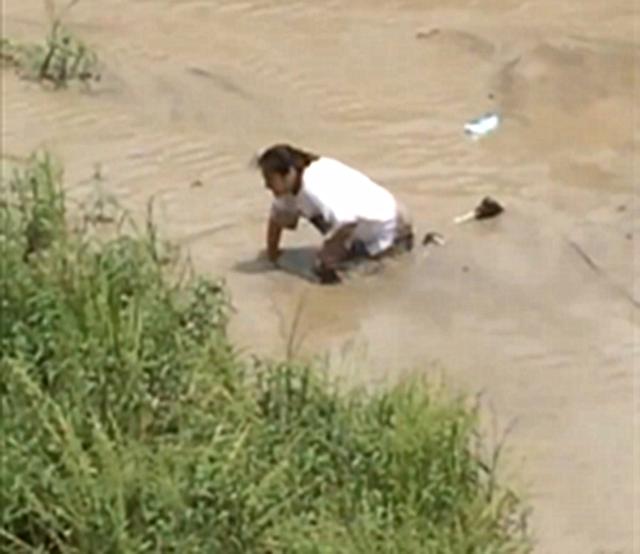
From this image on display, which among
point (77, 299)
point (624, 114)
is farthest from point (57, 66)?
point (77, 299)

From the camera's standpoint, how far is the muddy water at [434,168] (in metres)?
6.46

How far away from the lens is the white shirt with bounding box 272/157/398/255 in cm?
708

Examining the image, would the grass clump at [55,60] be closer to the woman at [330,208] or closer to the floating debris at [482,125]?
the floating debris at [482,125]

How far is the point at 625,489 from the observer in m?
5.91

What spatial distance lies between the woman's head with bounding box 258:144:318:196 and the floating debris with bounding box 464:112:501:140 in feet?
4.46

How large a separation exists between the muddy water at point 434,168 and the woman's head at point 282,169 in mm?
316

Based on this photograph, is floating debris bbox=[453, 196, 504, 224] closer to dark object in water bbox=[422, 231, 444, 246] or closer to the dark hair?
dark object in water bbox=[422, 231, 444, 246]

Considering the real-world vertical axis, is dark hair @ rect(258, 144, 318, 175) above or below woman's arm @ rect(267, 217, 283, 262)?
above

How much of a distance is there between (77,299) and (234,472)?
39.4 inches

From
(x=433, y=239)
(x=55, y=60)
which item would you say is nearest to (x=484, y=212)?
(x=433, y=239)

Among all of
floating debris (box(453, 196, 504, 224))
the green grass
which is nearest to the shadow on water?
floating debris (box(453, 196, 504, 224))

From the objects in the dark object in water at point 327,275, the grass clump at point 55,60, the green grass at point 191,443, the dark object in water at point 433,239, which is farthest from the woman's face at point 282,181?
the grass clump at point 55,60

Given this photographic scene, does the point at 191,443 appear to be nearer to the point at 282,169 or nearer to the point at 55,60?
the point at 282,169

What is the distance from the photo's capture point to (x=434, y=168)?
8031mm
